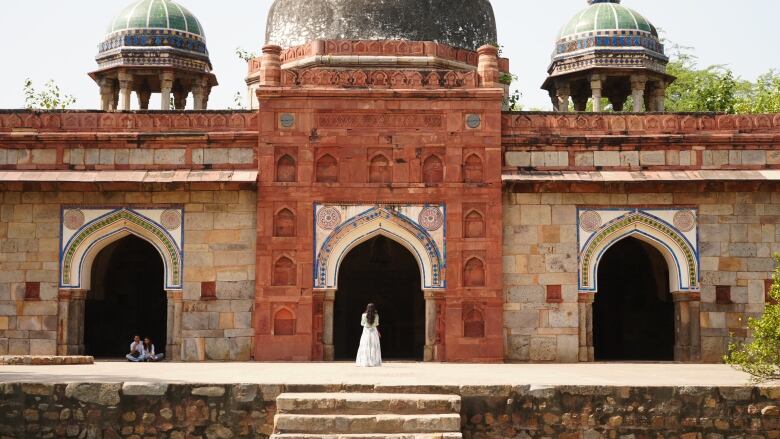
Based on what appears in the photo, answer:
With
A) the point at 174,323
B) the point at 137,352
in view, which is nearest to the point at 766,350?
the point at 174,323

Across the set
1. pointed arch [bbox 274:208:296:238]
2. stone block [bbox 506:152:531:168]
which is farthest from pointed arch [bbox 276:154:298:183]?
stone block [bbox 506:152:531:168]

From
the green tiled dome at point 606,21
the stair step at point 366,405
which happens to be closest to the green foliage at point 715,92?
the green tiled dome at point 606,21

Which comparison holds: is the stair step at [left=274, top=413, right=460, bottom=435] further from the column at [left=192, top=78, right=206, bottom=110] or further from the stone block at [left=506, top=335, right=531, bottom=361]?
the column at [left=192, top=78, right=206, bottom=110]

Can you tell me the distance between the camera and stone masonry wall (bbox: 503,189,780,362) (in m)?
15.5

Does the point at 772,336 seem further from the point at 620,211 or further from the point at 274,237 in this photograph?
the point at 274,237

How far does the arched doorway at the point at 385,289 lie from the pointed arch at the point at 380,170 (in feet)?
9.80

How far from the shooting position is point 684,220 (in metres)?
15.7

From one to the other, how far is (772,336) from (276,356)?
6.74 metres

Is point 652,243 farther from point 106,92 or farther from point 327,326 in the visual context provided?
point 106,92

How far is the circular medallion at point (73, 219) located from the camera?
619 inches

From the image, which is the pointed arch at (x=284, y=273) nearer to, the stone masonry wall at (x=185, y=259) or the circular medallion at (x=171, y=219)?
the stone masonry wall at (x=185, y=259)

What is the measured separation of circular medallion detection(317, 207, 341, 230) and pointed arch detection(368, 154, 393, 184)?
0.65 meters

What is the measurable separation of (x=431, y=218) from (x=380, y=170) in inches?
37.9

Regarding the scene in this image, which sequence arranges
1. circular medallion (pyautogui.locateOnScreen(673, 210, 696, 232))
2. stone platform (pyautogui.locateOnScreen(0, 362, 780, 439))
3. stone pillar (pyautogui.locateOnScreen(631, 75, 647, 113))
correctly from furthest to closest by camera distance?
stone pillar (pyautogui.locateOnScreen(631, 75, 647, 113)) < circular medallion (pyautogui.locateOnScreen(673, 210, 696, 232)) < stone platform (pyautogui.locateOnScreen(0, 362, 780, 439))
